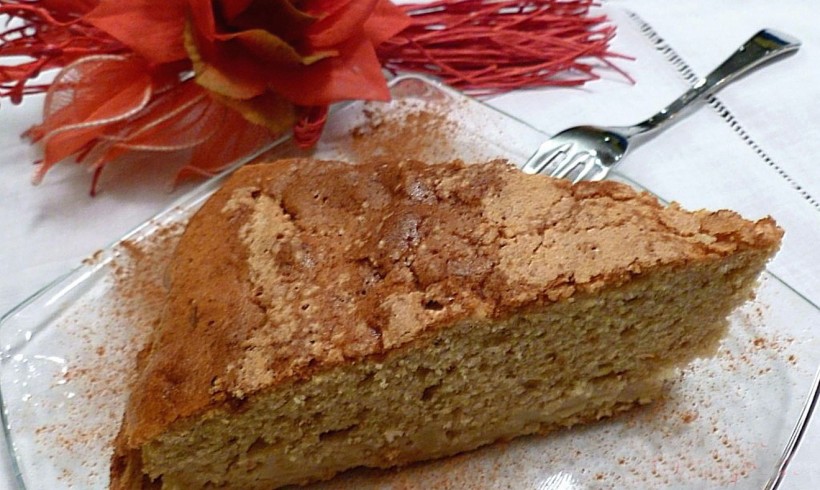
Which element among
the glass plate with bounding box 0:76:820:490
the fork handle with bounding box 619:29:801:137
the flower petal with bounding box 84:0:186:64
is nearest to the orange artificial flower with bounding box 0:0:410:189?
the flower petal with bounding box 84:0:186:64

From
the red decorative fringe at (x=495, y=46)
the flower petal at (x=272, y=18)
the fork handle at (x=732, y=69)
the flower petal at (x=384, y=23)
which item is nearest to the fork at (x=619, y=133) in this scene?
the fork handle at (x=732, y=69)

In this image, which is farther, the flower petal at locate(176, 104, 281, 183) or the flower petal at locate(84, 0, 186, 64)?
the flower petal at locate(176, 104, 281, 183)

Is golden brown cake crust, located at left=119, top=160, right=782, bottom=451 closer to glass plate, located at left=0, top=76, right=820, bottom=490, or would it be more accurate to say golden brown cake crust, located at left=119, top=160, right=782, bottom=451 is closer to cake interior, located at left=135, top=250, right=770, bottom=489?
cake interior, located at left=135, top=250, right=770, bottom=489

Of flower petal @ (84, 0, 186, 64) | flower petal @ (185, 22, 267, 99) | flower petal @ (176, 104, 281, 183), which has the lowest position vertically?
flower petal @ (176, 104, 281, 183)

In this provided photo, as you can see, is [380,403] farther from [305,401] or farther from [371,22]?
[371,22]

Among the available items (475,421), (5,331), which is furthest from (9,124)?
(475,421)

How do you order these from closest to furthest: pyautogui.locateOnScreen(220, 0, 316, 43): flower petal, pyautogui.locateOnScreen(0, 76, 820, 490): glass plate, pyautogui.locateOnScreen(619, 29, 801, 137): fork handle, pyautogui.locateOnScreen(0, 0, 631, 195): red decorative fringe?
pyautogui.locateOnScreen(0, 76, 820, 490): glass plate
pyautogui.locateOnScreen(220, 0, 316, 43): flower petal
pyautogui.locateOnScreen(0, 0, 631, 195): red decorative fringe
pyautogui.locateOnScreen(619, 29, 801, 137): fork handle

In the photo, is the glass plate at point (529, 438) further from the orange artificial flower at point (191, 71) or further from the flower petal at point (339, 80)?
the flower petal at point (339, 80)
